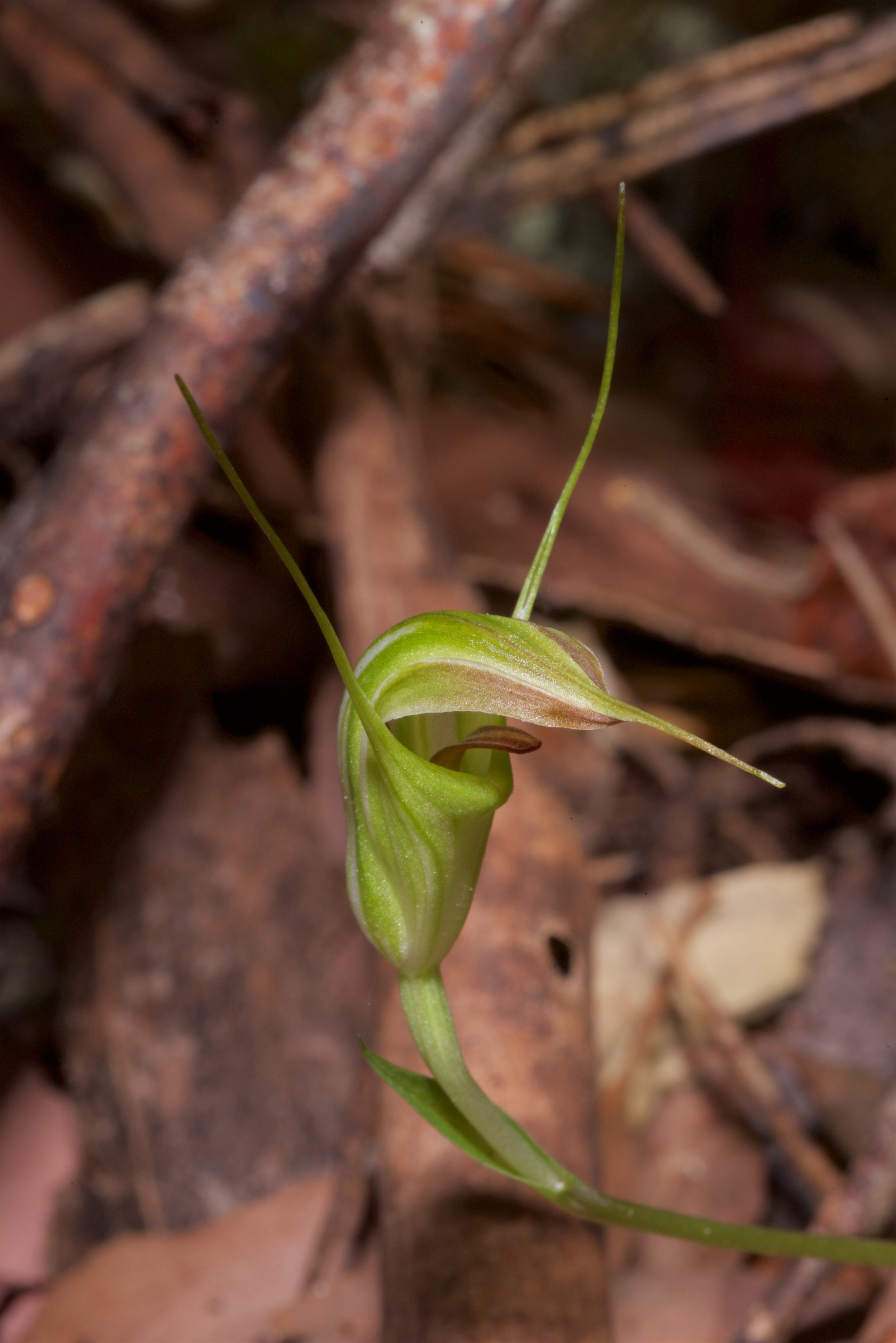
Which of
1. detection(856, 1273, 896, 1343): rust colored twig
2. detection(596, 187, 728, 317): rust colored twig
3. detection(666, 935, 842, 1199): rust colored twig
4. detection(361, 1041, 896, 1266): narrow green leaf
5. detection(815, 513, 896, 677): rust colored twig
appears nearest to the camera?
detection(361, 1041, 896, 1266): narrow green leaf

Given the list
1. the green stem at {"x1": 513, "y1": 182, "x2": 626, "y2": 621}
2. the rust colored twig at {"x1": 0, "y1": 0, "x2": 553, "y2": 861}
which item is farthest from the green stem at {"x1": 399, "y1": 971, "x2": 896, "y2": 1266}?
the rust colored twig at {"x1": 0, "y1": 0, "x2": 553, "y2": 861}

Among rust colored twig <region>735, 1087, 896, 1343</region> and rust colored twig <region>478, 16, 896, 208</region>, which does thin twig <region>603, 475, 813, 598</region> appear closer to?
rust colored twig <region>478, 16, 896, 208</region>

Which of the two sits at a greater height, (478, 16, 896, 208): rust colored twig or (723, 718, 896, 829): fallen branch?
(478, 16, 896, 208): rust colored twig

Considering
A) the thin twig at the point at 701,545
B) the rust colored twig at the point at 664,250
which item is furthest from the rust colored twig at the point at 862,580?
the rust colored twig at the point at 664,250

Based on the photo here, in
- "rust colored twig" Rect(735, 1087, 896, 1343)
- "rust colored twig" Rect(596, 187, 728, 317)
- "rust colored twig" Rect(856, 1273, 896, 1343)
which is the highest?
"rust colored twig" Rect(596, 187, 728, 317)

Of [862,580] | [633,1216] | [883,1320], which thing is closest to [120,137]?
[862,580]

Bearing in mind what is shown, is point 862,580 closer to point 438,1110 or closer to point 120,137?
point 438,1110

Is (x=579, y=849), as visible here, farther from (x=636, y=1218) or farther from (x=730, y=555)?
(x=730, y=555)

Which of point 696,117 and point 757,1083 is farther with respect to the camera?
point 696,117
